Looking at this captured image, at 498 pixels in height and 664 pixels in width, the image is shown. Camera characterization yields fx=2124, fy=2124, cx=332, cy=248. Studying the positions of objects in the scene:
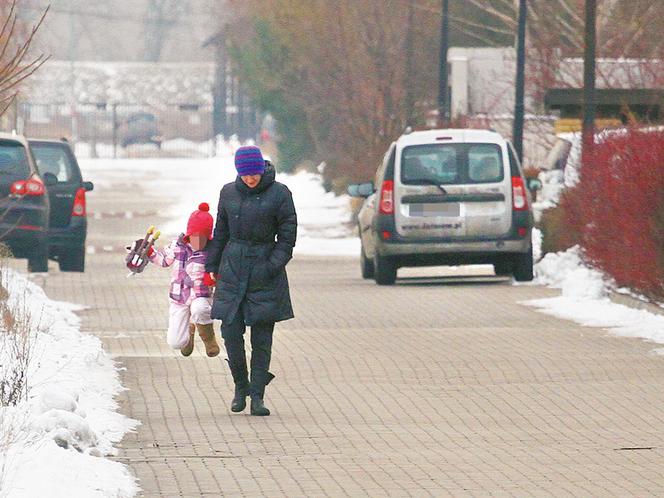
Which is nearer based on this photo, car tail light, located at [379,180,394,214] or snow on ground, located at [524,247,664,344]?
snow on ground, located at [524,247,664,344]

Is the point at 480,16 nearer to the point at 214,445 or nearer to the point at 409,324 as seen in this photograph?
the point at 409,324

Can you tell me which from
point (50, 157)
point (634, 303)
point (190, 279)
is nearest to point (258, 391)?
point (190, 279)

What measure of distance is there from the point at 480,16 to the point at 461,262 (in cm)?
3223

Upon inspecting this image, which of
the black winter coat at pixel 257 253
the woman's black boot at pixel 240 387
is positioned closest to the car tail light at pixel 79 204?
the woman's black boot at pixel 240 387

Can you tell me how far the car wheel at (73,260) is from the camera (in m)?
25.5

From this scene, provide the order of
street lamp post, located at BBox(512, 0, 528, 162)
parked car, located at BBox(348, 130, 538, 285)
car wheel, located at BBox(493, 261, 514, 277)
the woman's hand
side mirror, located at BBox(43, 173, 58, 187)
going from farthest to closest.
Answer: street lamp post, located at BBox(512, 0, 528, 162)
side mirror, located at BBox(43, 173, 58, 187)
car wheel, located at BBox(493, 261, 514, 277)
parked car, located at BBox(348, 130, 538, 285)
the woman's hand

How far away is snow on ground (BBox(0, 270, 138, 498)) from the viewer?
877cm

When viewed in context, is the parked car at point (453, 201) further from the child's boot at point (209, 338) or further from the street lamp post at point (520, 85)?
the child's boot at point (209, 338)

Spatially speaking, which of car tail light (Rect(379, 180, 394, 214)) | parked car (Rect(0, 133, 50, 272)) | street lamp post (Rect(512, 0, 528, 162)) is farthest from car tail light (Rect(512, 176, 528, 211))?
street lamp post (Rect(512, 0, 528, 162))

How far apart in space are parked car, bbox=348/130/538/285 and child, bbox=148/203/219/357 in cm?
962

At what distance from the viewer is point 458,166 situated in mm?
22797

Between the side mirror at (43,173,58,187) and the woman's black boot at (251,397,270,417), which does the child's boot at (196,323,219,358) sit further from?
the side mirror at (43,173,58,187)

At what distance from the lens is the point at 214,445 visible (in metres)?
10.9

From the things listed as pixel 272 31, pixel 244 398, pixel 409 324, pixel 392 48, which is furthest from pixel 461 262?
pixel 272 31
